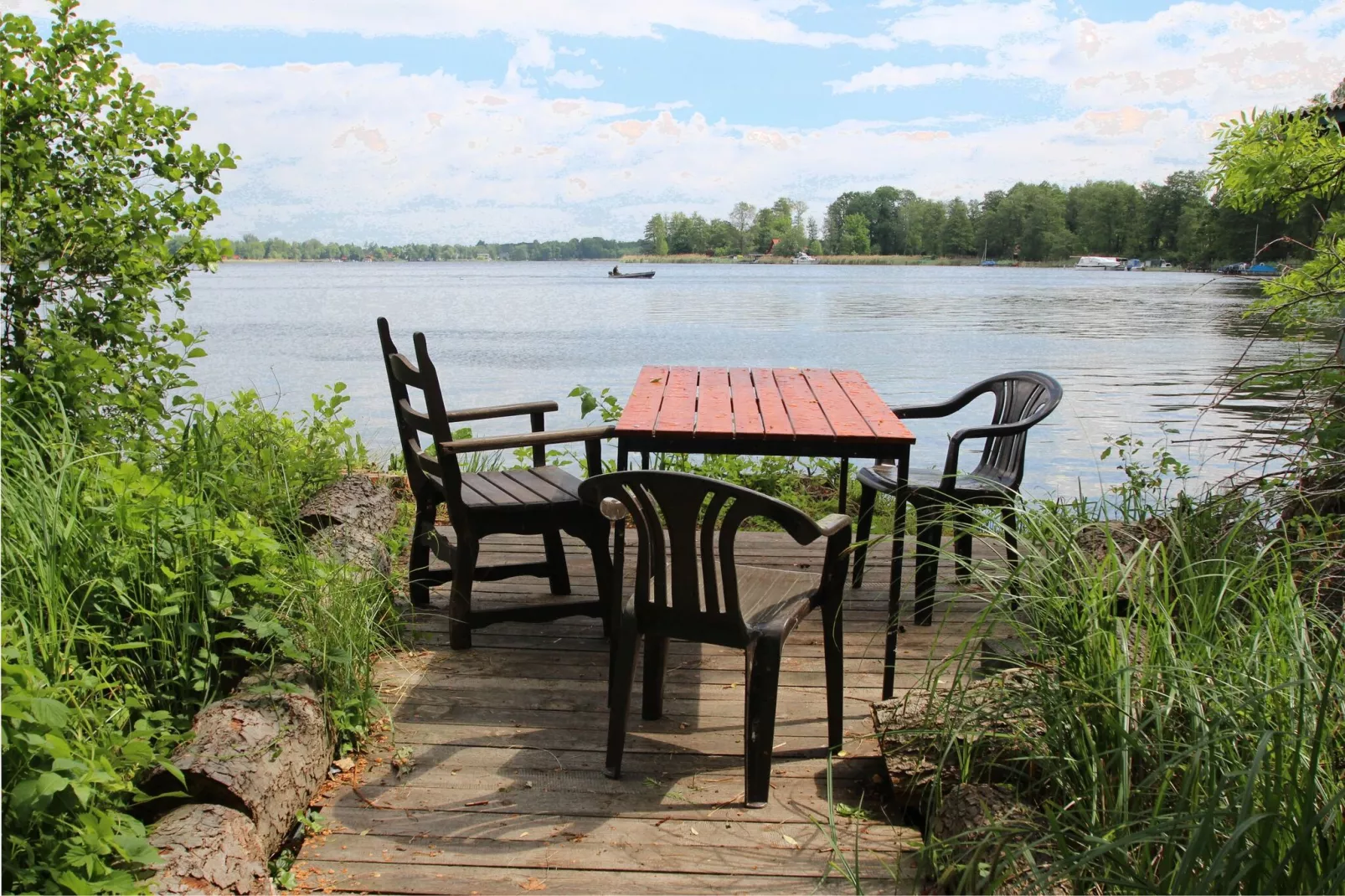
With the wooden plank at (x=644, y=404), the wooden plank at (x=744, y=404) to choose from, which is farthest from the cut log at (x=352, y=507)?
the wooden plank at (x=744, y=404)

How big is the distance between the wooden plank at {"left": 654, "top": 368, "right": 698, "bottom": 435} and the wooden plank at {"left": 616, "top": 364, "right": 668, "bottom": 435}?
25mm

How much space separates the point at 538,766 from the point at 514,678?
0.68 m

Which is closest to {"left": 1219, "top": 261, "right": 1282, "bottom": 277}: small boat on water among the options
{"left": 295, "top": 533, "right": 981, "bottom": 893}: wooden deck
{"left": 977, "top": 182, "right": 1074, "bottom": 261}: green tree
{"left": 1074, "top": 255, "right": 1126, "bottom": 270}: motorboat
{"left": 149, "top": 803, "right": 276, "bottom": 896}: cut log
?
{"left": 295, "top": 533, "right": 981, "bottom": 893}: wooden deck

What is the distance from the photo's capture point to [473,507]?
12.5 ft

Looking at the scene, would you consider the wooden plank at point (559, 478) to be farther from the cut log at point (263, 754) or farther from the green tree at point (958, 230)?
the green tree at point (958, 230)

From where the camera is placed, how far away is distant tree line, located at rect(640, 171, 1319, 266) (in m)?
77.2

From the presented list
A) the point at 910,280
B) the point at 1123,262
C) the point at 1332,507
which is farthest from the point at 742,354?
the point at 1123,262

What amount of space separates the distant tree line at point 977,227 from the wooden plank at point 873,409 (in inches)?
2745

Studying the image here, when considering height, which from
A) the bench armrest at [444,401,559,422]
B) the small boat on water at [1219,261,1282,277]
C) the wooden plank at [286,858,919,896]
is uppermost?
the small boat on water at [1219,261,1282,277]

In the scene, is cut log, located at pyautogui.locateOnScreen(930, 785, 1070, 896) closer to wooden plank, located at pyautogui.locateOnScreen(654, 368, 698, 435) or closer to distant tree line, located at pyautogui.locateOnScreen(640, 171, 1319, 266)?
wooden plank, located at pyautogui.locateOnScreen(654, 368, 698, 435)

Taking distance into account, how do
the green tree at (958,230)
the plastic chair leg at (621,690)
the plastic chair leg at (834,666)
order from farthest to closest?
1. the green tree at (958,230)
2. the plastic chair leg at (834,666)
3. the plastic chair leg at (621,690)

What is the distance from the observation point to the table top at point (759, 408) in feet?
11.2

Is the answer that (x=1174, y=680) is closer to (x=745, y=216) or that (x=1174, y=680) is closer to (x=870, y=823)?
(x=870, y=823)

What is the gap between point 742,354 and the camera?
22.0 meters
